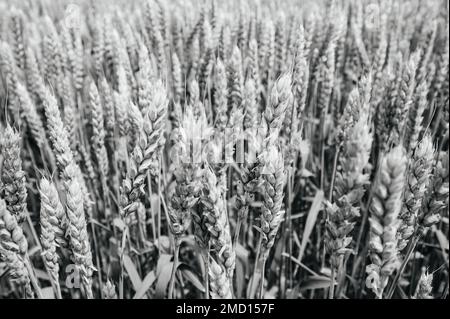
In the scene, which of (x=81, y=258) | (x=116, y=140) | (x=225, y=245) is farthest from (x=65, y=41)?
(x=225, y=245)

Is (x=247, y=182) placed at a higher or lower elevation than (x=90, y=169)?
higher

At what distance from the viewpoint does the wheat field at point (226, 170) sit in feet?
3.84

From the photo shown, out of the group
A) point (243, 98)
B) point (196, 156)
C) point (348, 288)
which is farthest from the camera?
point (348, 288)

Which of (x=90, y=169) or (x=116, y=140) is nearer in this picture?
(x=90, y=169)

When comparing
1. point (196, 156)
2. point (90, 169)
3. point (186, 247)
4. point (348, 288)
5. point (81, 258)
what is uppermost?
point (196, 156)

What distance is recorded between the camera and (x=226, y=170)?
7.71 ft

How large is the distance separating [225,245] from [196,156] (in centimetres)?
28

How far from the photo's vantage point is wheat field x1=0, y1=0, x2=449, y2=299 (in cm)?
117

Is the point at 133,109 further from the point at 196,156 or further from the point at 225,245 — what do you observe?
the point at 225,245

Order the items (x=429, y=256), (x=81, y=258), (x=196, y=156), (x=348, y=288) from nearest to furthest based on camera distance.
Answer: (x=196, y=156), (x=81, y=258), (x=348, y=288), (x=429, y=256)

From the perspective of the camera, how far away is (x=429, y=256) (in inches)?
98.8

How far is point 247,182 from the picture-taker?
131 cm

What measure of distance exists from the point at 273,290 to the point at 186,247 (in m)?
0.58

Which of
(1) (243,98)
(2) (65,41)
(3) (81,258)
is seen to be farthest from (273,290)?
(2) (65,41)
